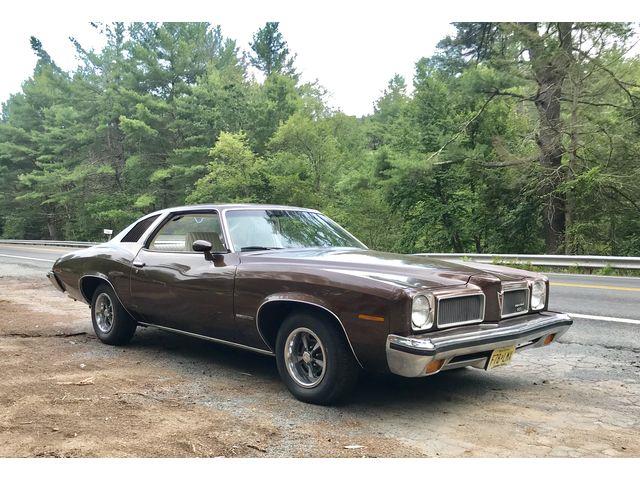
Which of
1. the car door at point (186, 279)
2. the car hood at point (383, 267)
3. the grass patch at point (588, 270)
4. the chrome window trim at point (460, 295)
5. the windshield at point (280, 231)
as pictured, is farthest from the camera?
the grass patch at point (588, 270)

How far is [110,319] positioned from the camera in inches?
238

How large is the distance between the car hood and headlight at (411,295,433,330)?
107 mm

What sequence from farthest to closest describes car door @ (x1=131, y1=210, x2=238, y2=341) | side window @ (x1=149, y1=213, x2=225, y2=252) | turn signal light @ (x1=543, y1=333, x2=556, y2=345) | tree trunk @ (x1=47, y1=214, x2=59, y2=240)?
tree trunk @ (x1=47, y1=214, x2=59, y2=240), side window @ (x1=149, y1=213, x2=225, y2=252), car door @ (x1=131, y1=210, x2=238, y2=341), turn signal light @ (x1=543, y1=333, x2=556, y2=345)

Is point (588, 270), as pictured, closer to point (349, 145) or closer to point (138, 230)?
point (138, 230)

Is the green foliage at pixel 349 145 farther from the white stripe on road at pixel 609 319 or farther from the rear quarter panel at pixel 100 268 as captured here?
the rear quarter panel at pixel 100 268

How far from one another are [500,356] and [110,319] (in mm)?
4203

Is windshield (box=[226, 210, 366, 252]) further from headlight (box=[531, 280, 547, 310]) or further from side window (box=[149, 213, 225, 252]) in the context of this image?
headlight (box=[531, 280, 547, 310])

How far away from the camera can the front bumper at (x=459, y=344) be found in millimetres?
3400

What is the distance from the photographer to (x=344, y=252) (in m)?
4.72

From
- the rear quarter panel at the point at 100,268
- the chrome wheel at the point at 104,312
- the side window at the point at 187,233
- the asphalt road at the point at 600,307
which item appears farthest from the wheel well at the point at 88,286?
the asphalt road at the point at 600,307

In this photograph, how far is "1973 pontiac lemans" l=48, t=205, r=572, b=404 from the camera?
3.58 meters

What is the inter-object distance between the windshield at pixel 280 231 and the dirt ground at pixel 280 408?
116 cm

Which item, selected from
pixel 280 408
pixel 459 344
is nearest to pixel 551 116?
pixel 459 344

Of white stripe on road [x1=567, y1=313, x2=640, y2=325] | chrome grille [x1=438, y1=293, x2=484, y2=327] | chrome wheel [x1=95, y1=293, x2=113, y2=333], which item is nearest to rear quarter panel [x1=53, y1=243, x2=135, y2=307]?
chrome wheel [x1=95, y1=293, x2=113, y2=333]
